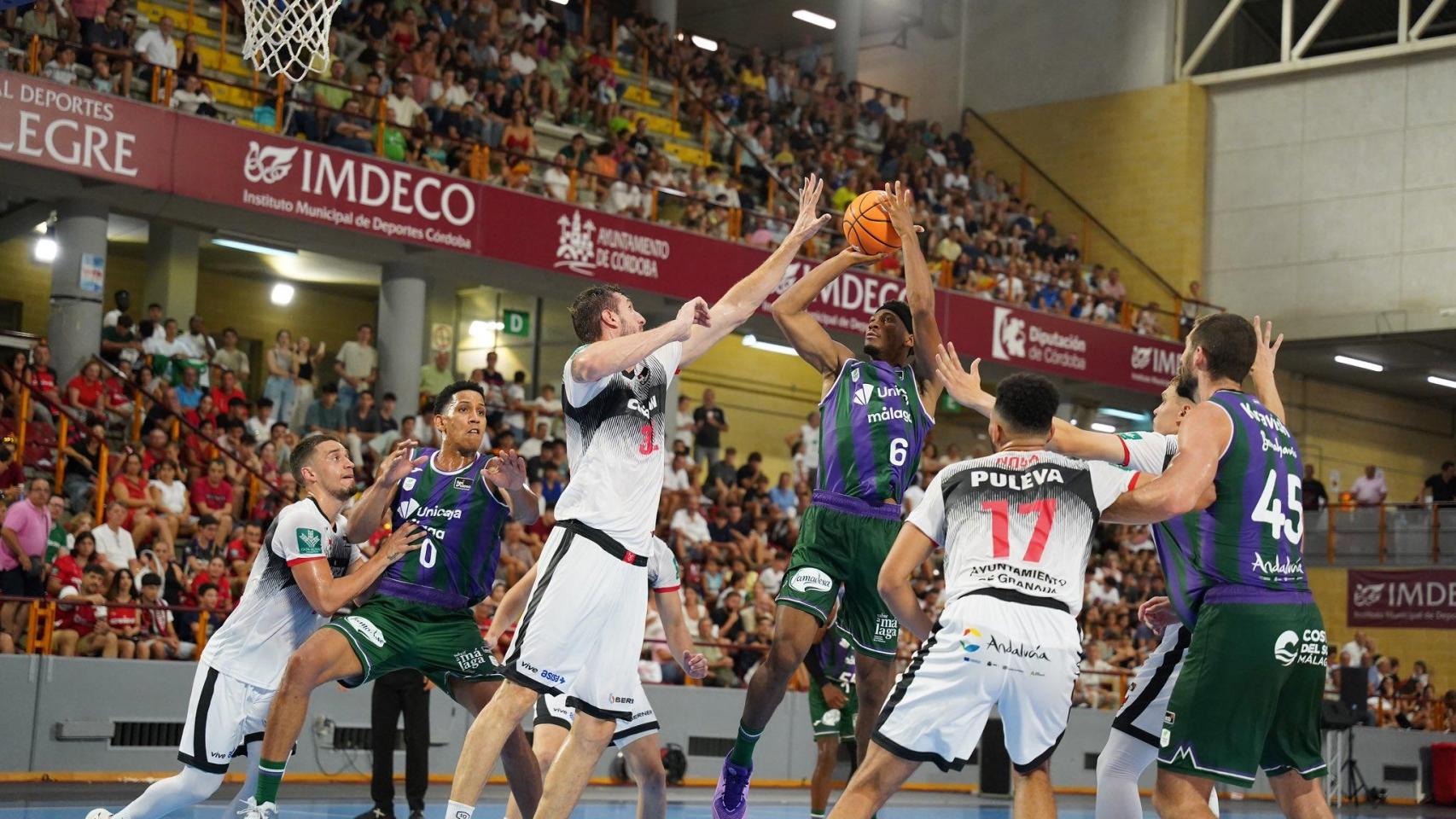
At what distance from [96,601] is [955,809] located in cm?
848

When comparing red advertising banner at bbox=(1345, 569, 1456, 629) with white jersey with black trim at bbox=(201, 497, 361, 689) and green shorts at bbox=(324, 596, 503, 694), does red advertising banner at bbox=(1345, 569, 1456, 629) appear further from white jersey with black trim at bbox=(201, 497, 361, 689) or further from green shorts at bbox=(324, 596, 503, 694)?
white jersey with black trim at bbox=(201, 497, 361, 689)

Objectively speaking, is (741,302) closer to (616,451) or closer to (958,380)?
(616,451)

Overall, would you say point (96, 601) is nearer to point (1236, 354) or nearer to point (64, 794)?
point (64, 794)

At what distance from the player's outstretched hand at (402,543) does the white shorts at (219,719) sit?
897 mm

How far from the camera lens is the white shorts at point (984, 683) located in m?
6.27

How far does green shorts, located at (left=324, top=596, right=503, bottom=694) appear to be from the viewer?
8078 mm

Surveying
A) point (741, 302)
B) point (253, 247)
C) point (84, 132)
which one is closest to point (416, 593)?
point (741, 302)

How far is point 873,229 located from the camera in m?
9.21

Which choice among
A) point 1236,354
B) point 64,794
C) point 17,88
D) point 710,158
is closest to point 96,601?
point 64,794

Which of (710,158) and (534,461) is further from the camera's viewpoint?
(710,158)

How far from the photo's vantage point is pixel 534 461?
21.1 metres

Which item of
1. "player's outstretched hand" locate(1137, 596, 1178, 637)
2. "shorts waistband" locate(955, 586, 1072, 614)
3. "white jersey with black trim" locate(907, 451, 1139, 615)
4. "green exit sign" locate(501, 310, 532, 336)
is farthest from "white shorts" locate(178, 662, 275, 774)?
"green exit sign" locate(501, 310, 532, 336)

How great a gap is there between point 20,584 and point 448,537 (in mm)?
7989

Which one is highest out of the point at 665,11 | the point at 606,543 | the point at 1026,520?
the point at 665,11
